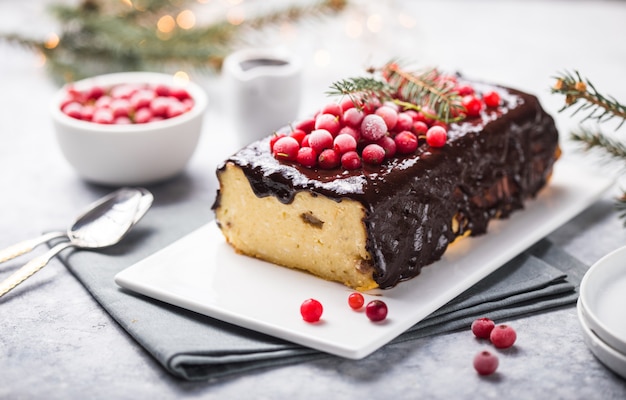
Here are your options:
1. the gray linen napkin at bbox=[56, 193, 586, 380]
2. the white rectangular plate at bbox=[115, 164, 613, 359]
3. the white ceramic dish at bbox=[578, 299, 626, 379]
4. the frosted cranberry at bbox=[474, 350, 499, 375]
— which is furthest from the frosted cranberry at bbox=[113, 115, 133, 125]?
the white ceramic dish at bbox=[578, 299, 626, 379]

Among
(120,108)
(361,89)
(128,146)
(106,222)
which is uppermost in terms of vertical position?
(361,89)

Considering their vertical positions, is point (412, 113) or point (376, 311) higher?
point (412, 113)

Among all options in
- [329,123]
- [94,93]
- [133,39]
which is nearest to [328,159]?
[329,123]

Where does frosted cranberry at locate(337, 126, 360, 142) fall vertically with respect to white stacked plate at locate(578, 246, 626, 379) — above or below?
above

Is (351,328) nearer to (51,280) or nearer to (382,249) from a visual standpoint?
(382,249)

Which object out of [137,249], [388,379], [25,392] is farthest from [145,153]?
[388,379]

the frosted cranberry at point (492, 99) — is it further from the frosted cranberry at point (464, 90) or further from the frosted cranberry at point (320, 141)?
the frosted cranberry at point (320, 141)

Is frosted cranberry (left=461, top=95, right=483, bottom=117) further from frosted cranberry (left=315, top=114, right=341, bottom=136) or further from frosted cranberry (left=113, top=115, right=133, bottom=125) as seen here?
frosted cranberry (left=113, top=115, right=133, bottom=125)

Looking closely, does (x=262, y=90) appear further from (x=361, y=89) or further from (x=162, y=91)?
(x=361, y=89)
